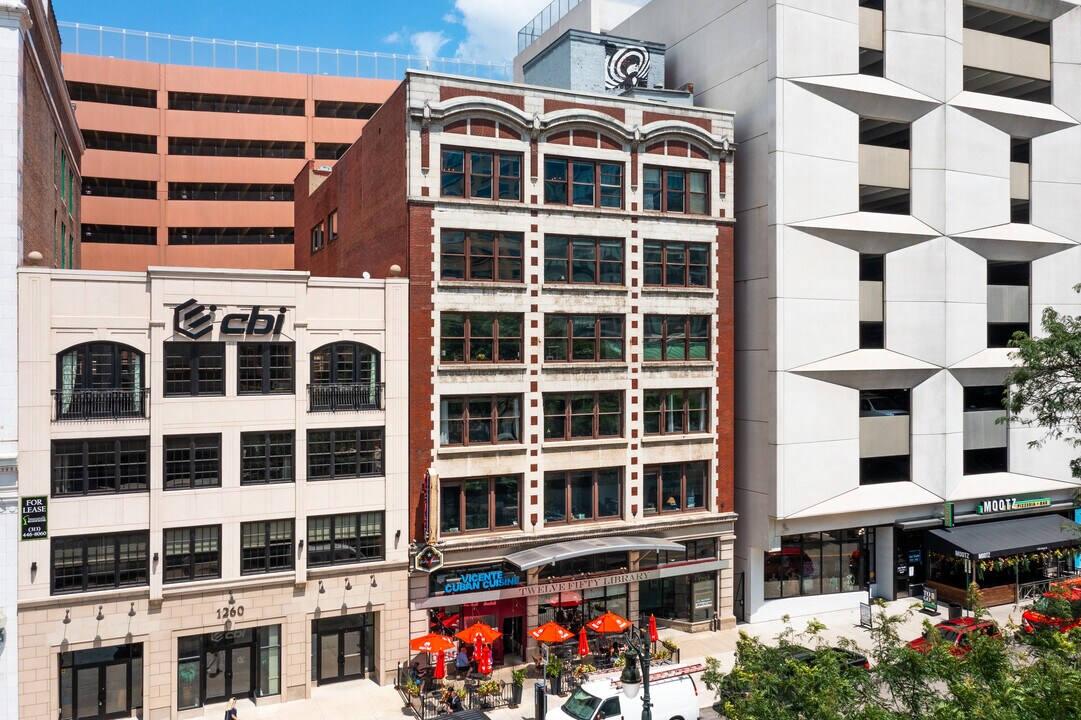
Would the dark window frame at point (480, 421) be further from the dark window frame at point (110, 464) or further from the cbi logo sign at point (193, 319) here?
the dark window frame at point (110, 464)

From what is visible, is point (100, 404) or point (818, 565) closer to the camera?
point (100, 404)

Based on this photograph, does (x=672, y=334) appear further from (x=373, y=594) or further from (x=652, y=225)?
(x=373, y=594)

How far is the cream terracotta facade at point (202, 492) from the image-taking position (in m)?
26.5

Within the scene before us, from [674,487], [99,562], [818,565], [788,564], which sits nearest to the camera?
[99,562]

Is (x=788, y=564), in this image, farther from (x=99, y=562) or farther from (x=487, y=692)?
(x=99, y=562)

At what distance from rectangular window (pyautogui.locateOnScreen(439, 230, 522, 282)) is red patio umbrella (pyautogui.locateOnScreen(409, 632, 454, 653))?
13.4m

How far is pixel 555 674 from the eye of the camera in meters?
29.7

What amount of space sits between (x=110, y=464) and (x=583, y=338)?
717 inches

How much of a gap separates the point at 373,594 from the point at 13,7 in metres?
22.9

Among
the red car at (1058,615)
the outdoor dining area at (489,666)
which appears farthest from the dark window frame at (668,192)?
the red car at (1058,615)

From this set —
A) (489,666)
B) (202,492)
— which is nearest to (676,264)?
(489,666)

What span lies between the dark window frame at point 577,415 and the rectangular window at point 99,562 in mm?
15441

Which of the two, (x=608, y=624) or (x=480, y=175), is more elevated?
(x=480, y=175)

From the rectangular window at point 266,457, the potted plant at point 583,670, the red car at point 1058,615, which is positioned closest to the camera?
the red car at point 1058,615
